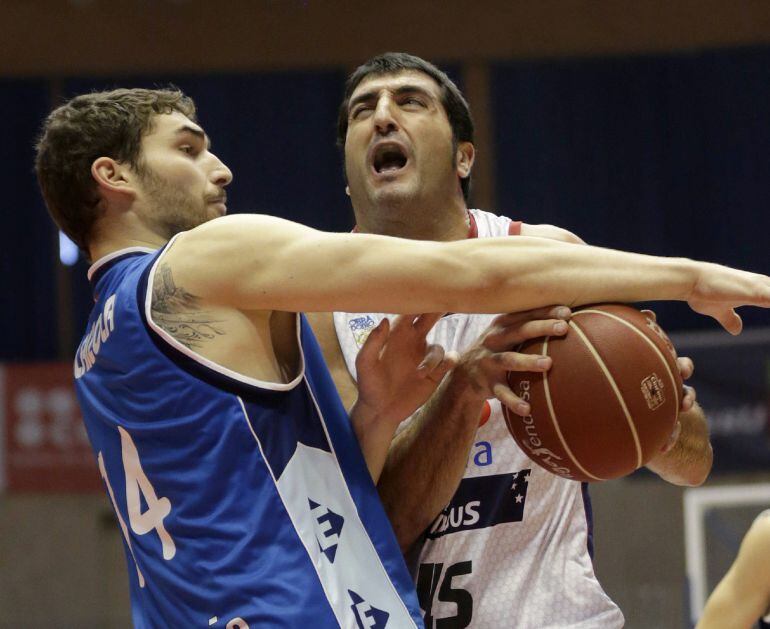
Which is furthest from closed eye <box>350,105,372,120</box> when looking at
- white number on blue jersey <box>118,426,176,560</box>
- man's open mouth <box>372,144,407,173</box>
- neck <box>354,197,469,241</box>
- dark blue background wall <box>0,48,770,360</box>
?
dark blue background wall <box>0,48,770,360</box>

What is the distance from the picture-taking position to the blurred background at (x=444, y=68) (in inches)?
438

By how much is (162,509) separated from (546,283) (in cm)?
101

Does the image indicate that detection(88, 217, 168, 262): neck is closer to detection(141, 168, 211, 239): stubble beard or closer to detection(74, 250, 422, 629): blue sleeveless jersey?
detection(141, 168, 211, 239): stubble beard

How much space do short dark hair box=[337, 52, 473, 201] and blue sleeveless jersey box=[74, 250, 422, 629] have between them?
1367 millimetres

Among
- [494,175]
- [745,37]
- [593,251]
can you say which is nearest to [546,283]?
[593,251]

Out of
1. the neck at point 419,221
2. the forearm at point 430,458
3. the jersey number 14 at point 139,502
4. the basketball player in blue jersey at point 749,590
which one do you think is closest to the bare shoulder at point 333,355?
the forearm at point 430,458

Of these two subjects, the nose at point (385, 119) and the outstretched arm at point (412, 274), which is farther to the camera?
the nose at point (385, 119)

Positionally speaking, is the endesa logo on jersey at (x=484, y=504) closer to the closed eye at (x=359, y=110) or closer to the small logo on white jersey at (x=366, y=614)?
the small logo on white jersey at (x=366, y=614)

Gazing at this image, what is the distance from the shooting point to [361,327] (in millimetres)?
3551

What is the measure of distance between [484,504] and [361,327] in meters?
0.65

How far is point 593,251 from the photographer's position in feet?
8.71

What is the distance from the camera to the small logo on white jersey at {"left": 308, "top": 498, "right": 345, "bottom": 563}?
8.66ft

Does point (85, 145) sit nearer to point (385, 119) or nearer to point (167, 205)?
point (167, 205)

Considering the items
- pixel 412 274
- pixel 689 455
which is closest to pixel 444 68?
pixel 689 455
